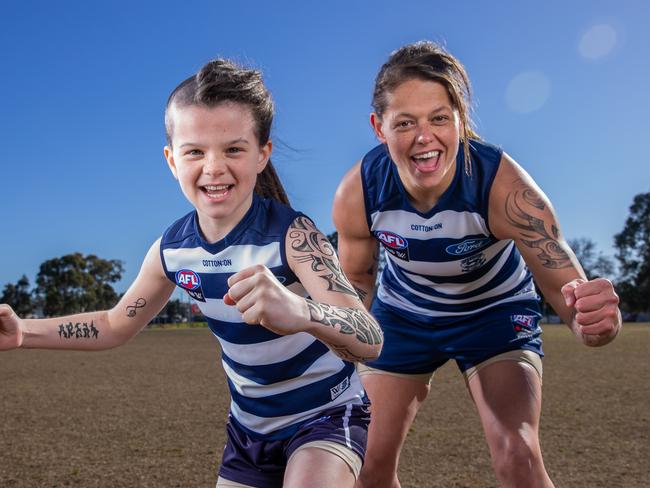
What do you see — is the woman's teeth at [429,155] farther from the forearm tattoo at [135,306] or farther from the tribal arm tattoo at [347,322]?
the forearm tattoo at [135,306]

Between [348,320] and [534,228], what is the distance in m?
1.62

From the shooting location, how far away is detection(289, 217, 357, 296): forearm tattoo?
2.80 m

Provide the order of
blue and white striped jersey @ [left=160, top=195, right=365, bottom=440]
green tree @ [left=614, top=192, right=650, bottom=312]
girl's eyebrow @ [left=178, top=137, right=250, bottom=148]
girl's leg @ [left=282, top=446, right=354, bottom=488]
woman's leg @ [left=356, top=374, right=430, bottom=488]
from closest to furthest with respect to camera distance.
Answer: girl's leg @ [left=282, top=446, right=354, bottom=488] → girl's eyebrow @ [left=178, top=137, right=250, bottom=148] → blue and white striped jersey @ [left=160, top=195, right=365, bottom=440] → woman's leg @ [left=356, top=374, right=430, bottom=488] → green tree @ [left=614, top=192, right=650, bottom=312]

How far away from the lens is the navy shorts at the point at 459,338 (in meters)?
4.23

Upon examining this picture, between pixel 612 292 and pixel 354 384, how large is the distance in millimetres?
1150

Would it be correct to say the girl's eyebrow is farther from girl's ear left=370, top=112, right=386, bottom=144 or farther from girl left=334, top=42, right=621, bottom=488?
girl's ear left=370, top=112, right=386, bottom=144

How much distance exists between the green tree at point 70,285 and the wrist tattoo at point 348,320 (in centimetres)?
9579

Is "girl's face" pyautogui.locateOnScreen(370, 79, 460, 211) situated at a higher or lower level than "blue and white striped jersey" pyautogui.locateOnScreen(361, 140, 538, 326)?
higher

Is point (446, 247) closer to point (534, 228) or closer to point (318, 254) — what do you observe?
point (534, 228)

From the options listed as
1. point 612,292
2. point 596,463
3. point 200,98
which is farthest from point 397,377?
point 596,463

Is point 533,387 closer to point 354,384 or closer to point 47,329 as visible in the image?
point 354,384

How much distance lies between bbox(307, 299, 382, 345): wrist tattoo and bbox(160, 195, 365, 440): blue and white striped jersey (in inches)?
17.0

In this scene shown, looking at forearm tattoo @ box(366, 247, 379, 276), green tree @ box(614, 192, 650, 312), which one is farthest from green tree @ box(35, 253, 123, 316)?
forearm tattoo @ box(366, 247, 379, 276)

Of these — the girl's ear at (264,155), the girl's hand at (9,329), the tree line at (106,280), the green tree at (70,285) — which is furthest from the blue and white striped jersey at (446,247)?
the green tree at (70,285)
